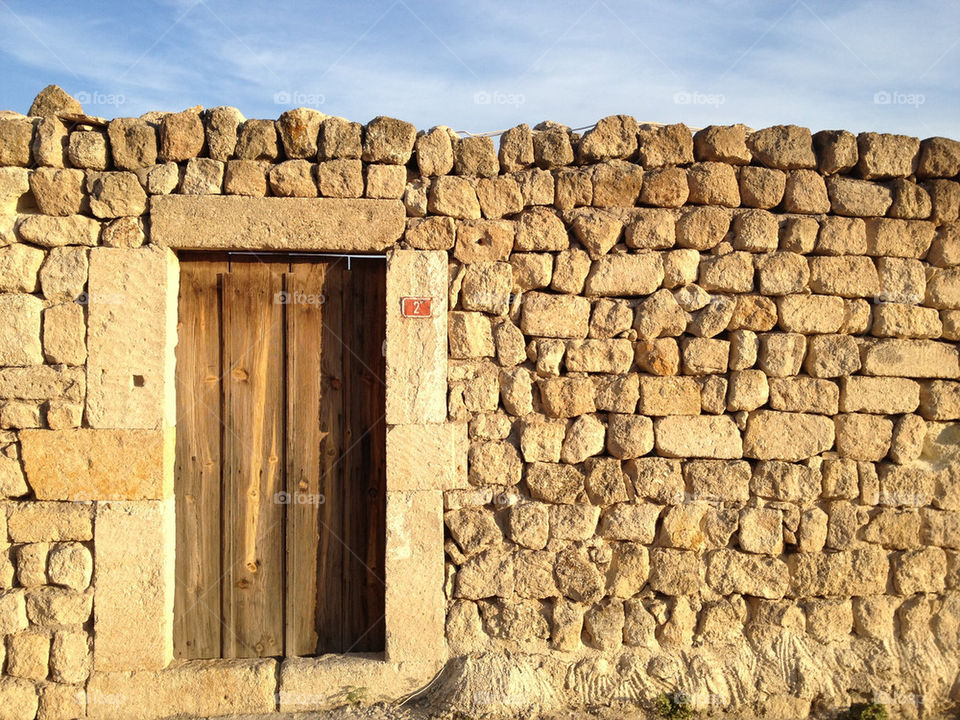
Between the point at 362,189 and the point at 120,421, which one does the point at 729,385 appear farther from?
the point at 120,421

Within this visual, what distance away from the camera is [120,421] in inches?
134

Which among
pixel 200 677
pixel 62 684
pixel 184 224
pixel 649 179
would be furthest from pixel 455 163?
pixel 62 684

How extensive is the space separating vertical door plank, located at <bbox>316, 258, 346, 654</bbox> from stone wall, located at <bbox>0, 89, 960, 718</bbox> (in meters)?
0.36

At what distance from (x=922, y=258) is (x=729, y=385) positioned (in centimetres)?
123

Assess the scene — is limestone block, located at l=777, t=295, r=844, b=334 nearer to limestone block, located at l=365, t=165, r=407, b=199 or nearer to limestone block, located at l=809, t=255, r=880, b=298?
limestone block, located at l=809, t=255, r=880, b=298

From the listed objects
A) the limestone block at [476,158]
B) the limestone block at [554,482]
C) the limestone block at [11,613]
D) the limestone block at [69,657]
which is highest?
the limestone block at [476,158]
